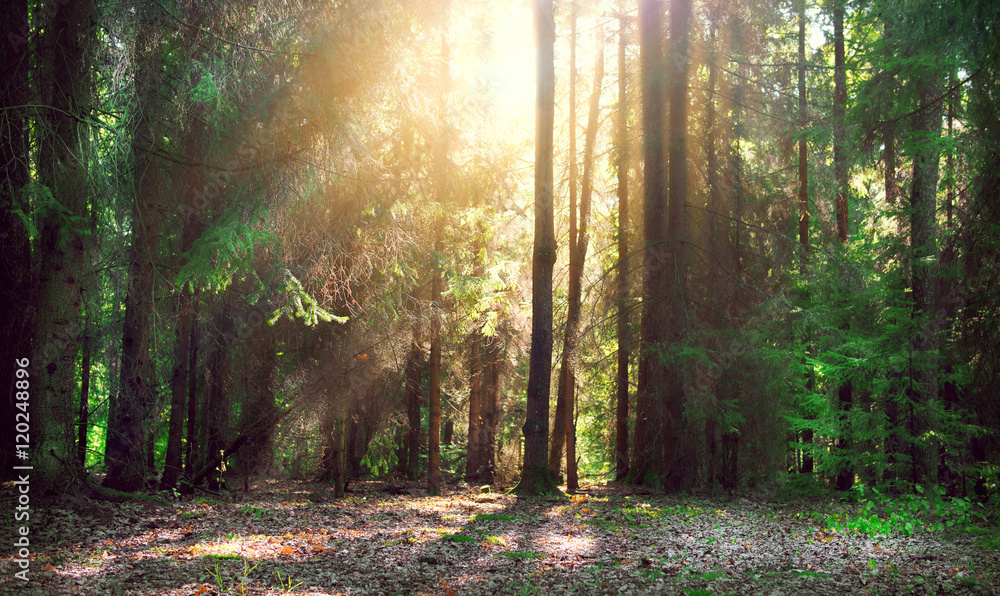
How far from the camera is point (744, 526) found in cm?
817

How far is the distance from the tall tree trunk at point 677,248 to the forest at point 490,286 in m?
0.06

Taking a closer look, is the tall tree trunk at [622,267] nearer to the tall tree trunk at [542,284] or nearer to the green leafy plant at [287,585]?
the tall tree trunk at [542,284]

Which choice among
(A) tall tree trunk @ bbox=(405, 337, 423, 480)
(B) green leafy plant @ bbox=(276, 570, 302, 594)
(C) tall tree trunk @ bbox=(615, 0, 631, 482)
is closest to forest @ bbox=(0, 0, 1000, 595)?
(B) green leafy plant @ bbox=(276, 570, 302, 594)

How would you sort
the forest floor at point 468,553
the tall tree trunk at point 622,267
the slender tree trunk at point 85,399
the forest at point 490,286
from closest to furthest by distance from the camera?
the forest floor at point 468,553, the forest at point 490,286, the slender tree trunk at point 85,399, the tall tree trunk at point 622,267

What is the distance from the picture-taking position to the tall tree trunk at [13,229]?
20.0 ft

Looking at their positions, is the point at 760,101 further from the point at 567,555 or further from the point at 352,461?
the point at 352,461

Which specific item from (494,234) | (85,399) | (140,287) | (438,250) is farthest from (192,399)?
(494,234)

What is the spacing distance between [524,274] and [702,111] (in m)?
5.62

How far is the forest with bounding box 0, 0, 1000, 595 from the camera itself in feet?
19.9

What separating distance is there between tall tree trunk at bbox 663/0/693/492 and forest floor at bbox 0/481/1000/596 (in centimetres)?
254

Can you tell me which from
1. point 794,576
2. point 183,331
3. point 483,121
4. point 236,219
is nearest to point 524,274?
point 483,121

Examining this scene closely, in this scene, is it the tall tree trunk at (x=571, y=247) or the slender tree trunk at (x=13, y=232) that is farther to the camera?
the tall tree trunk at (x=571, y=247)

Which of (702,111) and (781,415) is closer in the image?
(781,415)

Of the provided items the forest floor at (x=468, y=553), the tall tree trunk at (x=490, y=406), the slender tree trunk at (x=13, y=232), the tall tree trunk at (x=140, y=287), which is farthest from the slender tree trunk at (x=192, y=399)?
the tall tree trunk at (x=490, y=406)
